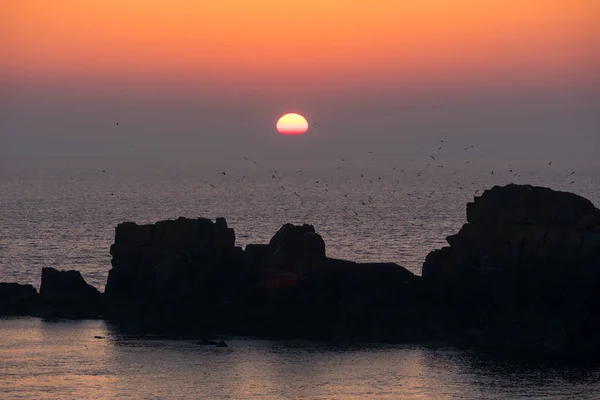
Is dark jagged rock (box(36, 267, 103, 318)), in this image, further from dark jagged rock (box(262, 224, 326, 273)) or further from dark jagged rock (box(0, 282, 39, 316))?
dark jagged rock (box(262, 224, 326, 273))

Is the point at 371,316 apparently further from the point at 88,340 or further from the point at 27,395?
the point at 27,395

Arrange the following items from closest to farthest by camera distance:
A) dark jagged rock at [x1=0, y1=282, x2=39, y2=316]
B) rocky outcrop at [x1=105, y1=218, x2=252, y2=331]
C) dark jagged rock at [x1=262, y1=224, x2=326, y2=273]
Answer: dark jagged rock at [x1=262, y1=224, x2=326, y2=273]
rocky outcrop at [x1=105, y1=218, x2=252, y2=331]
dark jagged rock at [x1=0, y1=282, x2=39, y2=316]

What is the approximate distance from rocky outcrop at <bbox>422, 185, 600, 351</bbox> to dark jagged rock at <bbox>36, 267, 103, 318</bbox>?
28.4 meters

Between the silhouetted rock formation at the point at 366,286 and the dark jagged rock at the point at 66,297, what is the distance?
0.10 metres

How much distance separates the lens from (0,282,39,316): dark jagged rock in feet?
344

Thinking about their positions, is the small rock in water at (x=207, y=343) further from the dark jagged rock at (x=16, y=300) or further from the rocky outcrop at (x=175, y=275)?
the dark jagged rock at (x=16, y=300)

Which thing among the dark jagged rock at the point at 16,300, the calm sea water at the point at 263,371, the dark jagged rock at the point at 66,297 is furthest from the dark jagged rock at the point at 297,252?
the dark jagged rock at the point at 16,300

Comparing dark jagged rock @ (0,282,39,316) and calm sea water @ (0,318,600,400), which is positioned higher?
dark jagged rock @ (0,282,39,316)

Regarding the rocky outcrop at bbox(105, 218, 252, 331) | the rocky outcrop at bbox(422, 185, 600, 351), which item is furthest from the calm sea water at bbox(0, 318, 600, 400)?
the rocky outcrop at bbox(105, 218, 252, 331)

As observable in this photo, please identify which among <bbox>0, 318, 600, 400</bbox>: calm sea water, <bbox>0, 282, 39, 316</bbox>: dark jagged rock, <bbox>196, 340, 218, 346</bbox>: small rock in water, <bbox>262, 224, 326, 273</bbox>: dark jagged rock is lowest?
<bbox>0, 318, 600, 400</bbox>: calm sea water

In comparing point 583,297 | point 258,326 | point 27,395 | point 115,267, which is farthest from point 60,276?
point 583,297

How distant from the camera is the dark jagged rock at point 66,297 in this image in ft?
341

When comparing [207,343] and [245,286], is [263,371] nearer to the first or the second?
[207,343]

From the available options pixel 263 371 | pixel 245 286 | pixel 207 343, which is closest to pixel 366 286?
pixel 245 286
